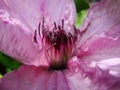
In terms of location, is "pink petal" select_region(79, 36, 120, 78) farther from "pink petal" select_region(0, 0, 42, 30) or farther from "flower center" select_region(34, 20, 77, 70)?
"pink petal" select_region(0, 0, 42, 30)

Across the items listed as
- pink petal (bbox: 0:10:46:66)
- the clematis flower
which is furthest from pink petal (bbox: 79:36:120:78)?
pink petal (bbox: 0:10:46:66)

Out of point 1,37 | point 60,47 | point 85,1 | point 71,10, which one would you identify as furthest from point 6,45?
point 85,1

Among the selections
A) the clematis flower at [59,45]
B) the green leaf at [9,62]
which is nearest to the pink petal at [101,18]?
the clematis flower at [59,45]

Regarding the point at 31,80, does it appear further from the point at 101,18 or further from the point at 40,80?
the point at 101,18

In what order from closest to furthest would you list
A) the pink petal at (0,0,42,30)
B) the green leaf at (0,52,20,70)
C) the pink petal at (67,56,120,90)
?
the pink petal at (67,56,120,90) < the pink petal at (0,0,42,30) < the green leaf at (0,52,20,70)

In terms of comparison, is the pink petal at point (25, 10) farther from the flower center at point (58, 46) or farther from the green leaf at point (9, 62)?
the green leaf at point (9, 62)

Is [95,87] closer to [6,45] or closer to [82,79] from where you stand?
[82,79]
